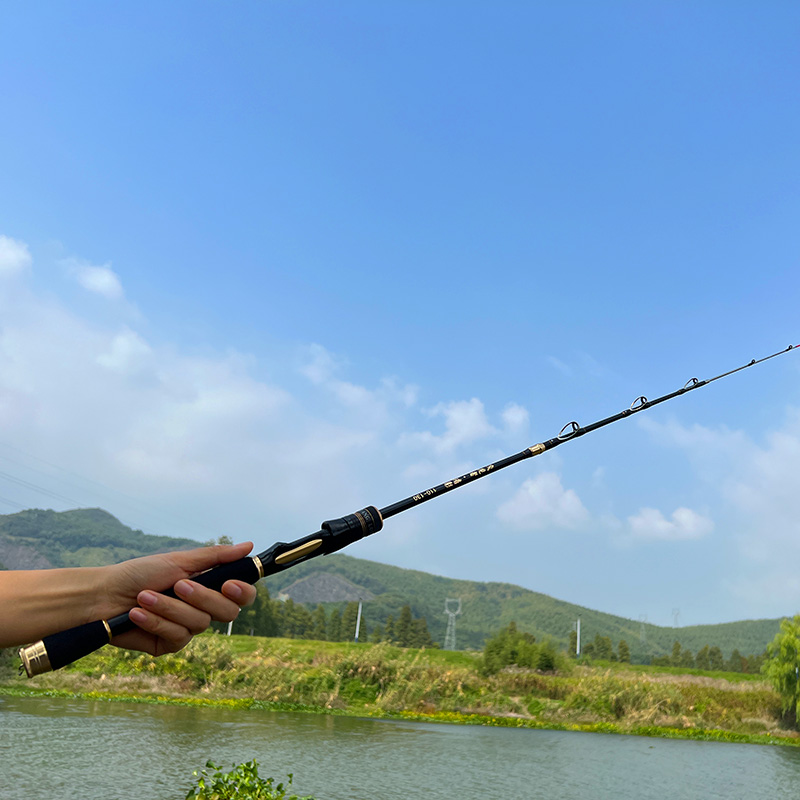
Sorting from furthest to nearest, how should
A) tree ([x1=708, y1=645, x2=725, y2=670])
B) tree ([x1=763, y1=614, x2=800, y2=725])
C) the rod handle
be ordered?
tree ([x1=708, y1=645, x2=725, y2=670]), tree ([x1=763, y1=614, x2=800, y2=725]), the rod handle

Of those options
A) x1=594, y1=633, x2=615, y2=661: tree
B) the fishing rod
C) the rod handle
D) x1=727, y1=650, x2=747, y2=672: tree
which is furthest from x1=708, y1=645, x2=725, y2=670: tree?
the rod handle

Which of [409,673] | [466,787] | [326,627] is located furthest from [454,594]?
[466,787]

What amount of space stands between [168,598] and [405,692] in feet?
80.0

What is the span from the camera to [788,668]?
2775 centimetres

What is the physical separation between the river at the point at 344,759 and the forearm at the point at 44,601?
8.88m

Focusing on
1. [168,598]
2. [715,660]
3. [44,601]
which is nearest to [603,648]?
[715,660]

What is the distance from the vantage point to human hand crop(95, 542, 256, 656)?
7.43 feet

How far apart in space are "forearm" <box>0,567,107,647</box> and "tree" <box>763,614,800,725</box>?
31159mm

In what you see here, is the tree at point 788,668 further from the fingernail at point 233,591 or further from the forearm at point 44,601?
the forearm at point 44,601

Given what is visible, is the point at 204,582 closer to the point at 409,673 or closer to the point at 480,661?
the point at 409,673

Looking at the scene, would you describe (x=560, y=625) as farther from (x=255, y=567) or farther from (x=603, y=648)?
(x=255, y=567)

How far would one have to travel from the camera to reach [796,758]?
69.1 feet

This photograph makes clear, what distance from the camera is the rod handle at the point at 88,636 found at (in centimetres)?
197

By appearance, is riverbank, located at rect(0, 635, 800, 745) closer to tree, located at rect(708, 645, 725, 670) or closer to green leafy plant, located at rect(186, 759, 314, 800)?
green leafy plant, located at rect(186, 759, 314, 800)
